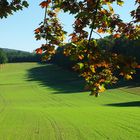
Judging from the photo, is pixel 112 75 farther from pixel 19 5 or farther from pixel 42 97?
pixel 42 97

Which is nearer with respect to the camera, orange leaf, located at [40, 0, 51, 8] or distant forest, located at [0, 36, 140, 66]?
orange leaf, located at [40, 0, 51, 8]

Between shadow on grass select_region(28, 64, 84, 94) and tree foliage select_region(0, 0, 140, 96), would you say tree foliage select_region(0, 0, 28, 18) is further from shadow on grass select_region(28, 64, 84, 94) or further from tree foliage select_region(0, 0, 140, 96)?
shadow on grass select_region(28, 64, 84, 94)

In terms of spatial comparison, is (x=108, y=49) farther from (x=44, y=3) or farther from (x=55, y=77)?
(x=55, y=77)

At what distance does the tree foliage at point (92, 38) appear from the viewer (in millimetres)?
9406

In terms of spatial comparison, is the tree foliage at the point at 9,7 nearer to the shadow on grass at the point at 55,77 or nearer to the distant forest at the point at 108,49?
the distant forest at the point at 108,49

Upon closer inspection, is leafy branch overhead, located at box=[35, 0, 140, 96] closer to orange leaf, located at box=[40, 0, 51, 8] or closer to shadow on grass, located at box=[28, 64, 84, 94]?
orange leaf, located at box=[40, 0, 51, 8]

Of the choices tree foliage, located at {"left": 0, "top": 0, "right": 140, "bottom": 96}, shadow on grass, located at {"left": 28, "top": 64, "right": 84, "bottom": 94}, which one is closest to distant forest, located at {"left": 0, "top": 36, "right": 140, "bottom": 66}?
tree foliage, located at {"left": 0, "top": 0, "right": 140, "bottom": 96}

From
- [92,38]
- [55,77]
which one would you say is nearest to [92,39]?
[92,38]

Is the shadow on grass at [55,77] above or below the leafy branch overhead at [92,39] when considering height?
below

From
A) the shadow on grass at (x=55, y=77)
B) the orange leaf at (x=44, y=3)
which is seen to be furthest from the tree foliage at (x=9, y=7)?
the shadow on grass at (x=55, y=77)

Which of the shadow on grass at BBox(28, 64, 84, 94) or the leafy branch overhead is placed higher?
the leafy branch overhead

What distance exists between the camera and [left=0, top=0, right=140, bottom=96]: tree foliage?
941 cm

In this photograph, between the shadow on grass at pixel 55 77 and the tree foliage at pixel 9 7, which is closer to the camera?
the tree foliage at pixel 9 7

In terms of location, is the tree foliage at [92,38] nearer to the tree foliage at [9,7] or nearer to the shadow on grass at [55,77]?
the tree foliage at [9,7]
